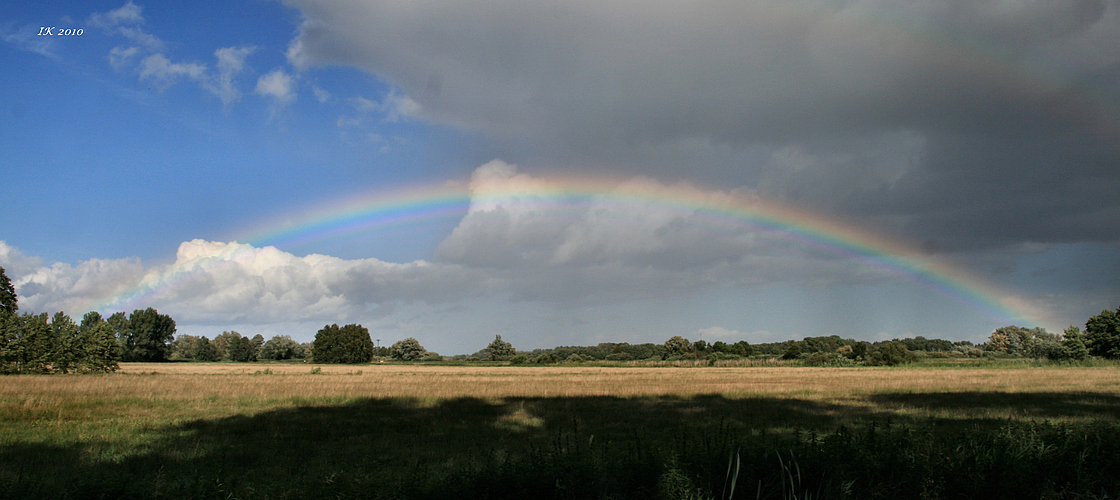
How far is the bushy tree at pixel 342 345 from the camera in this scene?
449 feet

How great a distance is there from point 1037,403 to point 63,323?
67.9 m

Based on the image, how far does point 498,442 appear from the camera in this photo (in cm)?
1428

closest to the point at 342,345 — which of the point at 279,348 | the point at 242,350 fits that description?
the point at 279,348

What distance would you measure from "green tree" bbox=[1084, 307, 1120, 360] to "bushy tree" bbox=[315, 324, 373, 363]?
473 ft

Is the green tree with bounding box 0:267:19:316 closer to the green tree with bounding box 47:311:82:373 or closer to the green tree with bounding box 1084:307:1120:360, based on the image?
the green tree with bounding box 47:311:82:373

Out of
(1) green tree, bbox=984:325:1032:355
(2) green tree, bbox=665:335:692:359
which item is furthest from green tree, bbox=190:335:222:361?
(1) green tree, bbox=984:325:1032:355

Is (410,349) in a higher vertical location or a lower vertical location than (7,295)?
lower

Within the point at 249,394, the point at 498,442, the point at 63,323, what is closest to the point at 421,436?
the point at 498,442

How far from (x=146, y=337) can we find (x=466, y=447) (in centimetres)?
16039

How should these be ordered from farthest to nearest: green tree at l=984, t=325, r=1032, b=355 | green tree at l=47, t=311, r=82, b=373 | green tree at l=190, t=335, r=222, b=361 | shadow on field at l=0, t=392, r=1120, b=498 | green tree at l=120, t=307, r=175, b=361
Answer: green tree at l=190, t=335, r=222, b=361
green tree at l=984, t=325, r=1032, b=355
green tree at l=120, t=307, r=175, b=361
green tree at l=47, t=311, r=82, b=373
shadow on field at l=0, t=392, r=1120, b=498

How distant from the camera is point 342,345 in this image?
137500 millimetres

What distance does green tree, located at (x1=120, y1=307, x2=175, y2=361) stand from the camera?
13500cm

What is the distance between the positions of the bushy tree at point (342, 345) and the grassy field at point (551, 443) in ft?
348

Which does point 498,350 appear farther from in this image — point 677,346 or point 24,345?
point 24,345
